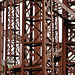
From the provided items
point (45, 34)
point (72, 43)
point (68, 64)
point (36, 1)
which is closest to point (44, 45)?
point (45, 34)

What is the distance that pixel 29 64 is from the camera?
1241 centimetres

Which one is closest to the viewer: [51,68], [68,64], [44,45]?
[44,45]

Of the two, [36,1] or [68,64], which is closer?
[36,1]

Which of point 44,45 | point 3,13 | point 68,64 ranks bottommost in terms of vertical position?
point 68,64

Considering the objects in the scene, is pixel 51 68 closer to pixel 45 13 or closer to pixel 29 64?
pixel 29 64

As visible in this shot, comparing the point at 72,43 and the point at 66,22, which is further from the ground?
the point at 66,22

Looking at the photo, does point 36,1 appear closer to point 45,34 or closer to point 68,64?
point 45,34

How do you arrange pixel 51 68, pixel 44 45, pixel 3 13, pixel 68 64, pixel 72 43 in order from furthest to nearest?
pixel 3 13
pixel 68 64
pixel 72 43
pixel 51 68
pixel 44 45

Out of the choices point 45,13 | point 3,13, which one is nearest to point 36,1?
point 45,13

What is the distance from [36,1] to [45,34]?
1.67 m

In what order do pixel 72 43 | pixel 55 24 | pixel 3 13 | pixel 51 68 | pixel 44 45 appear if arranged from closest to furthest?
pixel 44 45 < pixel 51 68 < pixel 72 43 < pixel 55 24 < pixel 3 13

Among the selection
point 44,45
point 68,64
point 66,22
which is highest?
point 66,22

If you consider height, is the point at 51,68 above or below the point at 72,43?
below

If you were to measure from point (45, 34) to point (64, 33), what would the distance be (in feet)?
13.0
